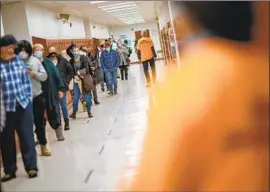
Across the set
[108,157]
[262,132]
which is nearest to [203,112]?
[262,132]

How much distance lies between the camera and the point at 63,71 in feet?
8.37

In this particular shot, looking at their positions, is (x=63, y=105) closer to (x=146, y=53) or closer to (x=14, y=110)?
(x=14, y=110)

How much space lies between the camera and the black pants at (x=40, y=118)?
230 centimetres

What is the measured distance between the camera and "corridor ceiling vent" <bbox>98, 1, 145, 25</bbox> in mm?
2074

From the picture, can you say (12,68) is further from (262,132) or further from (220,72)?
(262,132)

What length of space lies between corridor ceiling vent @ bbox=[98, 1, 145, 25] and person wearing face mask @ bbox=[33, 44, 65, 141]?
51cm

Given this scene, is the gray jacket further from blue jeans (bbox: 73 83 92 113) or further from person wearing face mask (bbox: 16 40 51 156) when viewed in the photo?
blue jeans (bbox: 73 83 92 113)

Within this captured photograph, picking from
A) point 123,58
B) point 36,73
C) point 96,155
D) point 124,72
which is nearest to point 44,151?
point 96,155

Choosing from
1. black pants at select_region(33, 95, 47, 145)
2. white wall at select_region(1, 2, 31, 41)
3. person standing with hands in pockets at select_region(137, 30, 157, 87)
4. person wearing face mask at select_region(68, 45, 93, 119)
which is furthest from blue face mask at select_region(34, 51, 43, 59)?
person standing with hands in pockets at select_region(137, 30, 157, 87)

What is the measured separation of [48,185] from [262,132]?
47.5 inches

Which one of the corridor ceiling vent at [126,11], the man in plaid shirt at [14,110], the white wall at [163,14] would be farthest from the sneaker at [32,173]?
the white wall at [163,14]

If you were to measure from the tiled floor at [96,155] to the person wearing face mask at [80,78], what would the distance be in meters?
0.19

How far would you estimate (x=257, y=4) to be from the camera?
1822mm

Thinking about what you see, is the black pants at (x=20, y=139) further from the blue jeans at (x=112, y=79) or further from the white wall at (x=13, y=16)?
the blue jeans at (x=112, y=79)
